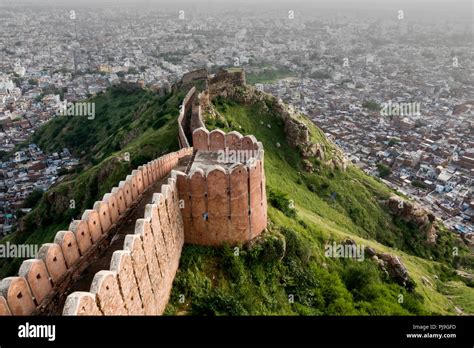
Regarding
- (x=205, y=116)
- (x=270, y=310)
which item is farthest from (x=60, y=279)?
(x=205, y=116)

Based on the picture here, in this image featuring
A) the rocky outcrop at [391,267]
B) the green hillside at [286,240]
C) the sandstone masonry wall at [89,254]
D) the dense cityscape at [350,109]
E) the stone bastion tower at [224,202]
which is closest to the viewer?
the sandstone masonry wall at [89,254]

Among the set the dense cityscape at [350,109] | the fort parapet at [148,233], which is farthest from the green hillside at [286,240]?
the dense cityscape at [350,109]

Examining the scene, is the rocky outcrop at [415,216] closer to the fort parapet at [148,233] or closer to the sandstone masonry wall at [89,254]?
the fort parapet at [148,233]

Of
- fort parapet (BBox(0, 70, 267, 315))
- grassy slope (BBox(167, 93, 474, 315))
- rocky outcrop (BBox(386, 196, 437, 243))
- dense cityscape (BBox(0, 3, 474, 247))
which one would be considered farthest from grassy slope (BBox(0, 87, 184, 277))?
rocky outcrop (BBox(386, 196, 437, 243))

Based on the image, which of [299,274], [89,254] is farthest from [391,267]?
[89,254]

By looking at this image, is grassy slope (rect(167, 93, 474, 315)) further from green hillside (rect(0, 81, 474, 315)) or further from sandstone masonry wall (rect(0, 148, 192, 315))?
sandstone masonry wall (rect(0, 148, 192, 315))

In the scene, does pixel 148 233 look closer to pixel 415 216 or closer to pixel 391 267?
pixel 391 267
